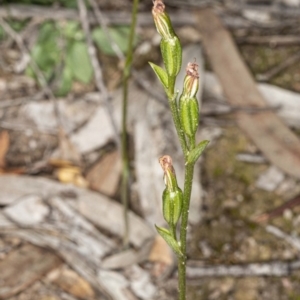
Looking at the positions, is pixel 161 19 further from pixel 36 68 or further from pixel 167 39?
pixel 36 68

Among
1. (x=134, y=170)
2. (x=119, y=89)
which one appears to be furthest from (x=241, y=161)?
(x=119, y=89)

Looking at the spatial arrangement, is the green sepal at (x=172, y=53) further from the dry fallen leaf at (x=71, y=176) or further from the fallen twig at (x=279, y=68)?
the fallen twig at (x=279, y=68)

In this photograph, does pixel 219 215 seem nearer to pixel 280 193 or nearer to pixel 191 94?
pixel 280 193

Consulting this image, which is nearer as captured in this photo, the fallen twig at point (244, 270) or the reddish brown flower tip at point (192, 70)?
the reddish brown flower tip at point (192, 70)

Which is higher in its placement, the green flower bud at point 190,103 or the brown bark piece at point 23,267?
the green flower bud at point 190,103

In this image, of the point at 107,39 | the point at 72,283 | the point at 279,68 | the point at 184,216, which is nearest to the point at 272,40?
the point at 279,68

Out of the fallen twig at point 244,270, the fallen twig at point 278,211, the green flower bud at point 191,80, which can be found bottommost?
the fallen twig at point 244,270

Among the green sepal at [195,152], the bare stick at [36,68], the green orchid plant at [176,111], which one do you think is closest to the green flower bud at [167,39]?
the green orchid plant at [176,111]
